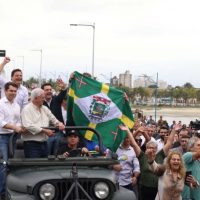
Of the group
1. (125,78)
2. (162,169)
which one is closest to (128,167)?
(162,169)

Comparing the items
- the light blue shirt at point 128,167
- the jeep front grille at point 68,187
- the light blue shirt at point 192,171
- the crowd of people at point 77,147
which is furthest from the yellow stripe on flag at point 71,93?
the jeep front grille at point 68,187

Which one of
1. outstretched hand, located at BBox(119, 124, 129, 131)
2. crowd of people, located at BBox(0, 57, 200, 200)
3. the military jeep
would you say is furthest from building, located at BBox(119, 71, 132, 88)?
the military jeep

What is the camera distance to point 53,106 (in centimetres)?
877

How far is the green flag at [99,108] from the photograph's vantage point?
8.02 metres

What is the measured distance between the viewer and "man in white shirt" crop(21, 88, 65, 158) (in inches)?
266

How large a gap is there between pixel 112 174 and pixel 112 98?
7.74 ft

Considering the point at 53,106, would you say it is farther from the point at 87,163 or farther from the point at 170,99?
the point at 170,99

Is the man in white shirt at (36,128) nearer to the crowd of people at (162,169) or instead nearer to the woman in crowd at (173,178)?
the crowd of people at (162,169)

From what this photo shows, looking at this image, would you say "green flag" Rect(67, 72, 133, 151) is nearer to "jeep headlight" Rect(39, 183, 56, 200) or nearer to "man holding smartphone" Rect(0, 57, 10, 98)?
"man holding smartphone" Rect(0, 57, 10, 98)

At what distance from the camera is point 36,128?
6707mm

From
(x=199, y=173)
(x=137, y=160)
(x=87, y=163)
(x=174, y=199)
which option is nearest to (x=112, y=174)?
(x=87, y=163)

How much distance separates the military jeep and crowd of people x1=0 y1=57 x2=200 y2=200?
0.52m

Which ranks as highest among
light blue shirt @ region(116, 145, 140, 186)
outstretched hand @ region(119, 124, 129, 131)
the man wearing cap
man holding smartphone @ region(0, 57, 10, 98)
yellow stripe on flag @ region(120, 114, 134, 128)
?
man holding smartphone @ region(0, 57, 10, 98)

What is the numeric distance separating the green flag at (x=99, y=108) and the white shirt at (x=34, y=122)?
1131mm
